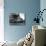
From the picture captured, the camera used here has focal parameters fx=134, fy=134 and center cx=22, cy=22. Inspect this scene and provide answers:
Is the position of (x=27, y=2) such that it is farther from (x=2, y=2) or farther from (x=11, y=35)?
(x=11, y=35)

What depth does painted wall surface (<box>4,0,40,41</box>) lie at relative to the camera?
536 centimetres

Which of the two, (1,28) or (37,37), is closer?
(37,37)

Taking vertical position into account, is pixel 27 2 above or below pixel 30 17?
above

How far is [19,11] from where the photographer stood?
5406 millimetres

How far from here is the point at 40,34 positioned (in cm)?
256

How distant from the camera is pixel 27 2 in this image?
17.8ft

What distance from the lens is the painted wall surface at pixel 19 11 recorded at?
211 inches

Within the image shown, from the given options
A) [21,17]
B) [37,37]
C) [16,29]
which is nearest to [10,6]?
[21,17]

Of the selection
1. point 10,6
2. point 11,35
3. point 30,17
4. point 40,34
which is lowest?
point 11,35

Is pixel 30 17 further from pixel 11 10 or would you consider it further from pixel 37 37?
pixel 37 37

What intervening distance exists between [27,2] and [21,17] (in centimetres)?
65

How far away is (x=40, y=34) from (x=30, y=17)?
2.94m

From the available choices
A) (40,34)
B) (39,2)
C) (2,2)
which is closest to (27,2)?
(39,2)

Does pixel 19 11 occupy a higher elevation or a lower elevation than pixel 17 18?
higher
